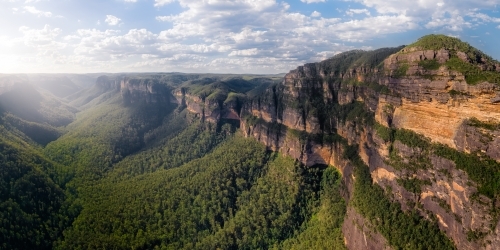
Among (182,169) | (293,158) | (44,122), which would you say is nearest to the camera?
(293,158)

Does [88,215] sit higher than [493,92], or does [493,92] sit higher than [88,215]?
[493,92]

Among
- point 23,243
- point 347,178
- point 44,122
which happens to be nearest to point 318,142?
point 347,178

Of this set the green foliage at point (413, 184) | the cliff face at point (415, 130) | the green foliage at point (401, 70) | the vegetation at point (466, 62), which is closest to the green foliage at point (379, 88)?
the cliff face at point (415, 130)

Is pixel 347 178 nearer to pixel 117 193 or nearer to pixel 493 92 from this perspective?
pixel 493 92

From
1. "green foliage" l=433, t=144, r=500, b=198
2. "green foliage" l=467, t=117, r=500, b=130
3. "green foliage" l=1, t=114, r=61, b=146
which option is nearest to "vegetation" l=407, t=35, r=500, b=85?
"green foliage" l=467, t=117, r=500, b=130

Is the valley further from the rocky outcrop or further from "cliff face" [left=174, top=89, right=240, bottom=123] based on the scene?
the rocky outcrop
